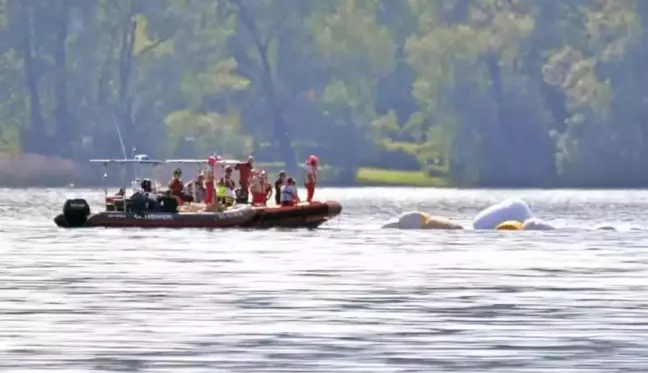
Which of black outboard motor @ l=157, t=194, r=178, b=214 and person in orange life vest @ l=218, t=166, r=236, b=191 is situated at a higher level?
person in orange life vest @ l=218, t=166, r=236, b=191

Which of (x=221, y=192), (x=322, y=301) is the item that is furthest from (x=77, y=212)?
(x=322, y=301)

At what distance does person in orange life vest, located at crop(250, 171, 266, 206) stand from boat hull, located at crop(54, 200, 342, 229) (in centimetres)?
74

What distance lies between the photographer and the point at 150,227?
206ft

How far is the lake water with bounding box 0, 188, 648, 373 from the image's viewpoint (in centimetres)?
2873

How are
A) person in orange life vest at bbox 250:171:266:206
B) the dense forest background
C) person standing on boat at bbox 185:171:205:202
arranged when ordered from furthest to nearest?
the dense forest background, person standing on boat at bbox 185:171:205:202, person in orange life vest at bbox 250:171:266:206

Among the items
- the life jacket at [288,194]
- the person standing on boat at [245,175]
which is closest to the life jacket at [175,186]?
the person standing on boat at [245,175]

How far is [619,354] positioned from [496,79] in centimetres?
11138

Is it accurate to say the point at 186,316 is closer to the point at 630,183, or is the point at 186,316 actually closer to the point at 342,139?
the point at 630,183

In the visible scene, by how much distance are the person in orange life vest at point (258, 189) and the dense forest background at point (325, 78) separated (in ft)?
238

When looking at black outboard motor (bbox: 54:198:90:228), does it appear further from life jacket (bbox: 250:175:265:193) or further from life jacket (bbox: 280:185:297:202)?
life jacket (bbox: 280:185:297:202)

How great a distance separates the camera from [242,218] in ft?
201

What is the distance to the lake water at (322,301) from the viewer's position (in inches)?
1131

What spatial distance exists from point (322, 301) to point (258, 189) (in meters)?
25.6

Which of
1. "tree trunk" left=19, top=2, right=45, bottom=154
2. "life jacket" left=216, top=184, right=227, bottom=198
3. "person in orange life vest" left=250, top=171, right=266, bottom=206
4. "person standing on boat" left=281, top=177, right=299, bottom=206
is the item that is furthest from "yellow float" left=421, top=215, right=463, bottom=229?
"tree trunk" left=19, top=2, right=45, bottom=154
